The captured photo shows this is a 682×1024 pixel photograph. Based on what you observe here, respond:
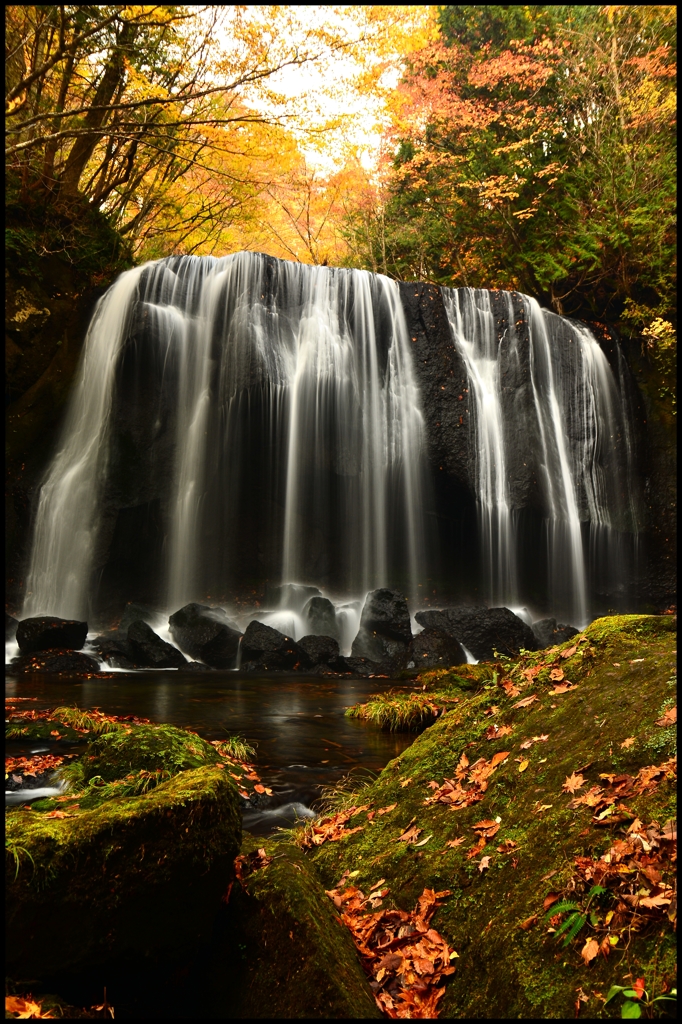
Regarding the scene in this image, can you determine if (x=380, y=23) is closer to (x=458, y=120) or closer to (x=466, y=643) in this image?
(x=458, y=120)

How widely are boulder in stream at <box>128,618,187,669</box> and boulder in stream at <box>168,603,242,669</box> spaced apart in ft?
1.38

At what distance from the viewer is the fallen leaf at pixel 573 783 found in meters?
2.73

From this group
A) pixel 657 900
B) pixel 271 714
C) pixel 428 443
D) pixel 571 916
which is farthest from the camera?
pixel 428 443

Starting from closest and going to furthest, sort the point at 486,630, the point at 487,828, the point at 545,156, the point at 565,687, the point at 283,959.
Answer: the point at 283,959 → the point at 487,828 → the point at 565,687 → the point at 486,630 → the point at 545,156

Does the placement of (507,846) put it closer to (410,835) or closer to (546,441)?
(410,835)

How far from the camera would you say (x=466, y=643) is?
12.8m

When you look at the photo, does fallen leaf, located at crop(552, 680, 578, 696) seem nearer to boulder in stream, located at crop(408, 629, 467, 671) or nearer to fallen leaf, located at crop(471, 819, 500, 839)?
fallen leaf, located at crop(471, 819, 500, 839)

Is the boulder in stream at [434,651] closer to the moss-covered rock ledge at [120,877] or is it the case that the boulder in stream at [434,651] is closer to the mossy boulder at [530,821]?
the mossy boulder at [530,821]

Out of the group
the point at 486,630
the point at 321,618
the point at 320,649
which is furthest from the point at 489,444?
the point at 320,649

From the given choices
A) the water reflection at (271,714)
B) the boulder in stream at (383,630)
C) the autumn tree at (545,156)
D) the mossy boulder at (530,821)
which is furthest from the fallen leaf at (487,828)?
the autumn tree at (545,156)

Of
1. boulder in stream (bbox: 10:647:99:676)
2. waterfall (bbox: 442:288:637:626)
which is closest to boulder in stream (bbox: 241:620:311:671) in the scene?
boulder in stream (bbox: 10:647:99:676)

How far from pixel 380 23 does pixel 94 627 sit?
1333 centimetres

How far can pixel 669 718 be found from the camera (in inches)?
109

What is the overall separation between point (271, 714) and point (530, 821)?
5569 mm
